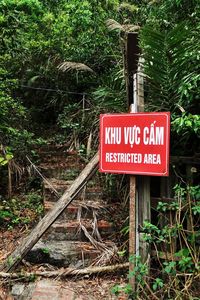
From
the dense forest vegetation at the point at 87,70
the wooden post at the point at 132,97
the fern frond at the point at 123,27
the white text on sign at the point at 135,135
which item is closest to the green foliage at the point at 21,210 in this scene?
the dense forest vegetation at the point at 87,70

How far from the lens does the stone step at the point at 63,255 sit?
13.5 ft

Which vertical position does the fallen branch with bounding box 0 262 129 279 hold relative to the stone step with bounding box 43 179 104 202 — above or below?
below

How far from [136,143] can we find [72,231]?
2.00 m

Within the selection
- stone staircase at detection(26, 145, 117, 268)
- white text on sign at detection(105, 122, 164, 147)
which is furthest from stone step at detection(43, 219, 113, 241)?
white text on sign at detection(105, 122, 164, 147)

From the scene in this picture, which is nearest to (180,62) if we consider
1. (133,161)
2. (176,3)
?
(133,161)

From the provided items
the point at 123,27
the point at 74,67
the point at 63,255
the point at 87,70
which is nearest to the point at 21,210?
the point at 63,255

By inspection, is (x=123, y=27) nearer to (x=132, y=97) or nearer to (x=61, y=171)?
(x=61, y=171)

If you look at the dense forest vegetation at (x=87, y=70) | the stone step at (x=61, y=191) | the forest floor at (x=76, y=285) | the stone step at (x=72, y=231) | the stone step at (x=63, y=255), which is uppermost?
the dense forest vegetation at (x=87, y=70)

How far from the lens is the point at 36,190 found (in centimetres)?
605

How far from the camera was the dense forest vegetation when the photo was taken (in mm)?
3650

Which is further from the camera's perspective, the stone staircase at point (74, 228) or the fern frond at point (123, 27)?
the fern frond at point (123, 27)

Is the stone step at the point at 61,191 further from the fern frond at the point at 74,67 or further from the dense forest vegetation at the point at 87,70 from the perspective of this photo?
the fern frond at the point at 74,67

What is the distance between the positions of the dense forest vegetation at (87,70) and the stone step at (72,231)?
2.84ft

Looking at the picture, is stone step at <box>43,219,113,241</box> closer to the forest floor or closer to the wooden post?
the forest floor
